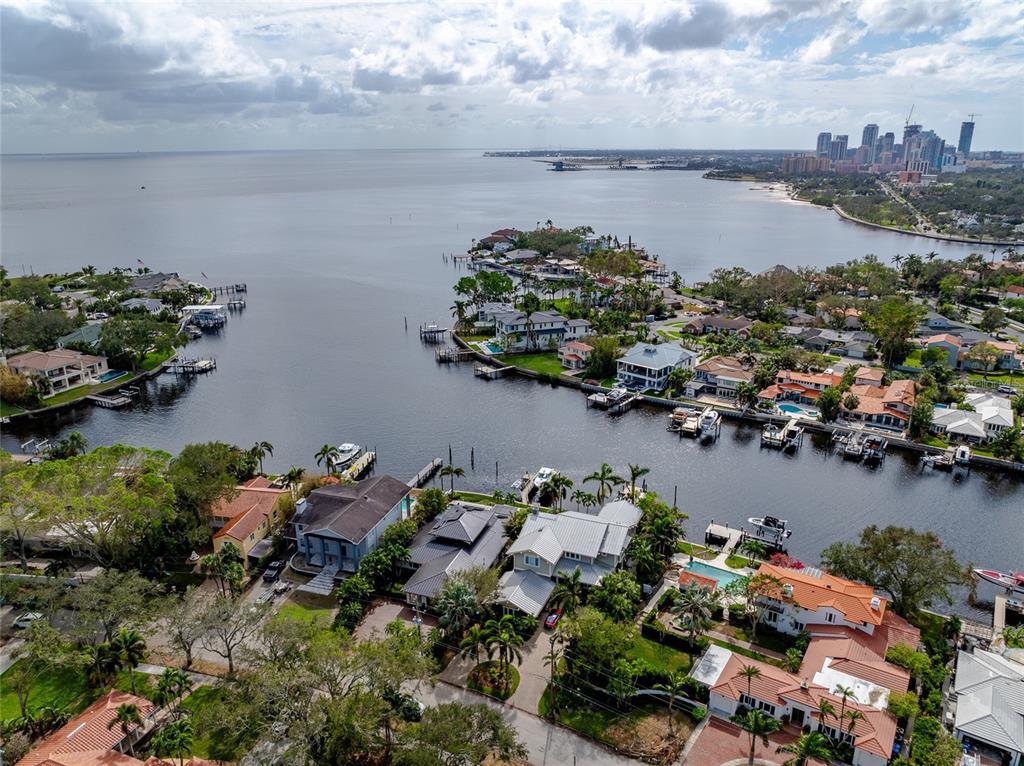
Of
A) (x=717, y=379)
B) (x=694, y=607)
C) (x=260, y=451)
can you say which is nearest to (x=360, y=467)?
(x=260, y=451)

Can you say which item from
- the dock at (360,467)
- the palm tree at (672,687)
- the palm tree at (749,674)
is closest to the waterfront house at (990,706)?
the palm tree at (749,674)

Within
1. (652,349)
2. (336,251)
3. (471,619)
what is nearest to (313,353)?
(652,349)

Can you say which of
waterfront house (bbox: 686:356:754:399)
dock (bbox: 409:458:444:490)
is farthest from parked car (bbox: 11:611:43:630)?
waterfront house (bbox: 686:356:754:399)

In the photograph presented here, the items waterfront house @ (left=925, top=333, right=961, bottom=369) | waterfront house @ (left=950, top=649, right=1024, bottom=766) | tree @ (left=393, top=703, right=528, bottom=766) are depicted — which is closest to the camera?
tree @ (left=393, top=703, right=528, bottom=766)

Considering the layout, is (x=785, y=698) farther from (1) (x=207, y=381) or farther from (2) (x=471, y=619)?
A: (1) (x=207, y=381)

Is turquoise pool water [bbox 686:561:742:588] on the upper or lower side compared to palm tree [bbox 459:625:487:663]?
lower

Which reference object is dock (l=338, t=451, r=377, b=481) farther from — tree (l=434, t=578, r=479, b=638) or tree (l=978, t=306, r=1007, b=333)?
tree (l=978, t=306, r=1007, b=333)

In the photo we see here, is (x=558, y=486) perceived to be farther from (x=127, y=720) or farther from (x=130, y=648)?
(x=127, y=720)
